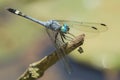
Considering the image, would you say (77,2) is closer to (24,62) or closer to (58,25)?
(24,62)

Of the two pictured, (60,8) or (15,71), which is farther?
(60,8)

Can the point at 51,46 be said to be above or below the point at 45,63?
below

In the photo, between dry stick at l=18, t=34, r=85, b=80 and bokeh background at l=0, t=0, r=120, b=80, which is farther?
bokeh background at l=0, t=0, r=120, b=80

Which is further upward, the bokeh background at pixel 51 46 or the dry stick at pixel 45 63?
the dry stick at pixel 45 63

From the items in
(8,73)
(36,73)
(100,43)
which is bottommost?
(8,73)

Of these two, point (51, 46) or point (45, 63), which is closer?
point (45, 63)

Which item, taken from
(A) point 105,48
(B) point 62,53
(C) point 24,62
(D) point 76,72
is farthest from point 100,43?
(B) point 62,53

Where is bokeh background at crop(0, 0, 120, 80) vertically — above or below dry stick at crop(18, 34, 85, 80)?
below

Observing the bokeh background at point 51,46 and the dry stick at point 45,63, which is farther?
the bokeh background at point 51,46
